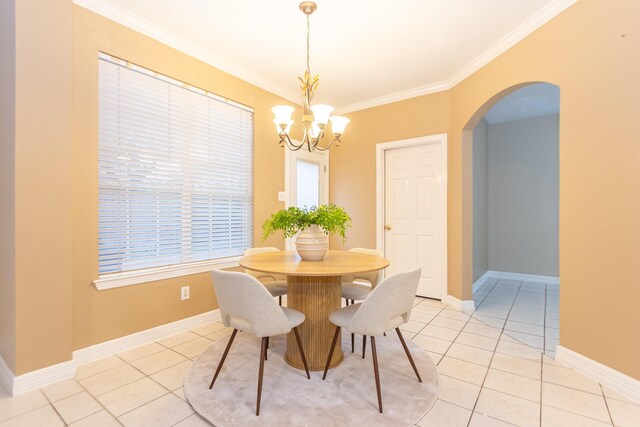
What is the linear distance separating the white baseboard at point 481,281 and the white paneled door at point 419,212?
1.13 metres

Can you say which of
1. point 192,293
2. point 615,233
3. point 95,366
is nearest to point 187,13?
point 192,293

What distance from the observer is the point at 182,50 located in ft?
9.15

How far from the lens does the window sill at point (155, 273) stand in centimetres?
229

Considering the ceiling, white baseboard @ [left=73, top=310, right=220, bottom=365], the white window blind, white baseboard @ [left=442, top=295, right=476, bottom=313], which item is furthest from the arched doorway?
white baseboard @ [left=73, top=310, right=220, bottom=365]

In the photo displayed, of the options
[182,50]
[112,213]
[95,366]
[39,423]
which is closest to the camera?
[39,423]

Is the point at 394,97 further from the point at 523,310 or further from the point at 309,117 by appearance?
the point at 523,310

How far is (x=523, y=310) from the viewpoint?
3467 millimetres

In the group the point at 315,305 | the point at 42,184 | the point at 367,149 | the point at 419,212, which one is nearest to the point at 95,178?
the point at 42,184

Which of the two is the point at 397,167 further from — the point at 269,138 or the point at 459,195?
the point at 269,138

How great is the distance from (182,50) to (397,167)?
2828 millimetres

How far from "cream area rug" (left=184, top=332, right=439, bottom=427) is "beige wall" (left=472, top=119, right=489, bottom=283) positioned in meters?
2.90

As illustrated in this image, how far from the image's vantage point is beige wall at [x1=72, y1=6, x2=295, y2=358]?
2145 millimetres

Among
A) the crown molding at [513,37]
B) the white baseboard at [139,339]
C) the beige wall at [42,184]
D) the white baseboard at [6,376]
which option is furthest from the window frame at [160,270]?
the crown molding at [513,37]

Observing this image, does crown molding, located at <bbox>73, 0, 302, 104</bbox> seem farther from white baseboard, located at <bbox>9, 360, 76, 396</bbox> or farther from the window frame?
white baseboard, located at <bbox>9, 360, 76, 396</bbox>
